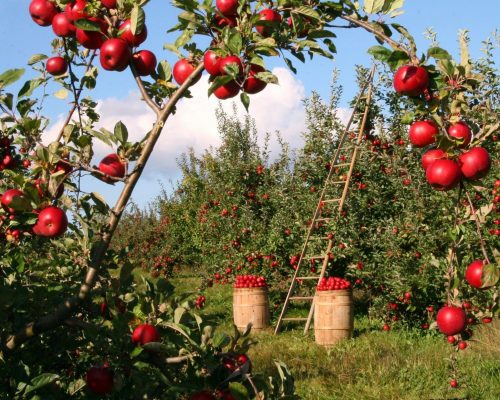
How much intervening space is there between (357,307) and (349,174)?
2.27 meters

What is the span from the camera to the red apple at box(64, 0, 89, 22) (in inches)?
56.4

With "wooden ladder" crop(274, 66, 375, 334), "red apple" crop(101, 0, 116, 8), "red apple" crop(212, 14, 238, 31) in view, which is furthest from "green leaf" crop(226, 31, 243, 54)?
"wooden ladder" crop(274, 66, 375, 334)

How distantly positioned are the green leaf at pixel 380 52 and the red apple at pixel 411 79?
2.4 inches

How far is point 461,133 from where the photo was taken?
57.8 inches

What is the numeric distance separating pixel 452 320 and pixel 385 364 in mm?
3602

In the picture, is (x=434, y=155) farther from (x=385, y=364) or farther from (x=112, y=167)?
(x=385, y=364)

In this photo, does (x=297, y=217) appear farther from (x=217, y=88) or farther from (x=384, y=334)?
(x=217, y=88)

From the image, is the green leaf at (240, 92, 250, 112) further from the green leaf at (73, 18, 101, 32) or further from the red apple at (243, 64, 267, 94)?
the green leaf at (73, 18, 101, 32)

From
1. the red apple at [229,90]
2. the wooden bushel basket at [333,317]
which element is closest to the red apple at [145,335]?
the red apple at [229,90]

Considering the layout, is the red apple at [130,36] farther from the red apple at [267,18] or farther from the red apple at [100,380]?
the red apple at [100,380]

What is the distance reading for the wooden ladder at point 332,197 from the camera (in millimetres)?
7574

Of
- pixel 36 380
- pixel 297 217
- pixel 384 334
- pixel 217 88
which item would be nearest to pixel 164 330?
pixel 36 380

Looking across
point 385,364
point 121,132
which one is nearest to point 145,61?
point 121,132

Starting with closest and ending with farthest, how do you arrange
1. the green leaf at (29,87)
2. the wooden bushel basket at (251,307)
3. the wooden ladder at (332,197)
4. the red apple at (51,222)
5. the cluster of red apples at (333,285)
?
the red apple at (51,222), the green leaf at (29,87), the cluster of red apples at (333,285), the wooden ladder at (332,197), the wooden bushel basket at (251,307)
